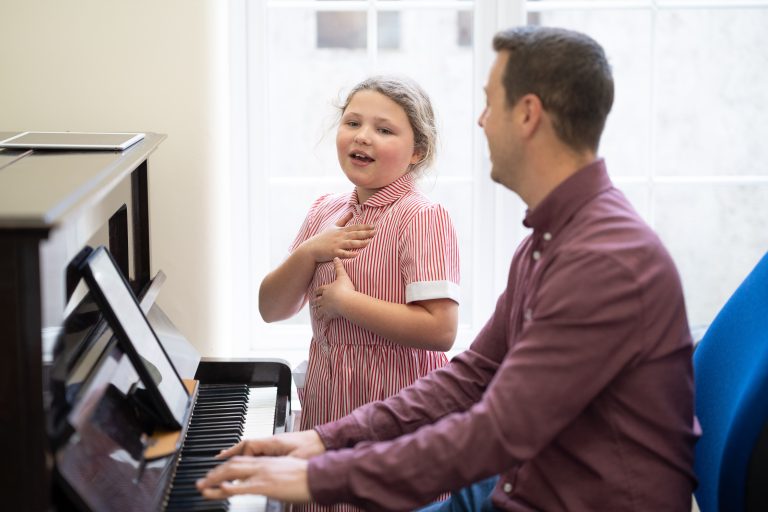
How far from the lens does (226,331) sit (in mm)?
2656

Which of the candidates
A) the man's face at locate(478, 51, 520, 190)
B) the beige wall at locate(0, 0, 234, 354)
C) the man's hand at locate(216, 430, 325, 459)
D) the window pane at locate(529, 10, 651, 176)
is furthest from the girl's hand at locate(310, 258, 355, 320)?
the window pane at locate(529, 10, 651, 176)

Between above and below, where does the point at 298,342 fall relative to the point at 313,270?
below

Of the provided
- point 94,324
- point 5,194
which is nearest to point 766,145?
point 94,324

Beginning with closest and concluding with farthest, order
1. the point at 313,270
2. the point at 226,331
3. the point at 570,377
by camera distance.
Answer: the point at 570,377 < the point at 313,270 < the point at 226,331

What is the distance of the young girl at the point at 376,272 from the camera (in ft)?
6.30

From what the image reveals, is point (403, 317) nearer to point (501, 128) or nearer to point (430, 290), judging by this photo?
point (430, 290)

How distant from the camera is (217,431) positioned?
176cm

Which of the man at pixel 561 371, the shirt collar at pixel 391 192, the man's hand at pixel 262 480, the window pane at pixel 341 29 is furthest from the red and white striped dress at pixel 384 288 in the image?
the window pane at pixel 341 29

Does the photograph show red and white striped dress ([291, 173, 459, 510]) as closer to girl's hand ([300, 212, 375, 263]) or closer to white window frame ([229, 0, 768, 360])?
girl's hand ([300, 212, 375, 263])

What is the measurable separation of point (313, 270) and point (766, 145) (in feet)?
5.32

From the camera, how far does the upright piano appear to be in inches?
42.9

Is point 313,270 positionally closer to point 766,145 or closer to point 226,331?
point 226,331

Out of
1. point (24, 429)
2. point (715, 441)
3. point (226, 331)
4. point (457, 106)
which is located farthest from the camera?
point (457, 106)

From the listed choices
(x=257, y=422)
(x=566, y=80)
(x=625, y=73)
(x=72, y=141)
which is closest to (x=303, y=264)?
(x=257, y=422)
